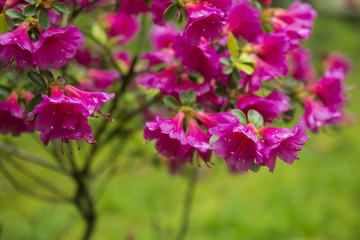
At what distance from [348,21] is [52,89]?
6248mm

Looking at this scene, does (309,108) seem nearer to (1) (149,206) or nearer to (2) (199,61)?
(2) (199,61)

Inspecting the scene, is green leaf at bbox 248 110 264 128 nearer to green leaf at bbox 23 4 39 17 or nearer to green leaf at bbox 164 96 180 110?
green leaf at bbox 164 96 180 110

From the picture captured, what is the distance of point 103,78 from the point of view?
1.21 m

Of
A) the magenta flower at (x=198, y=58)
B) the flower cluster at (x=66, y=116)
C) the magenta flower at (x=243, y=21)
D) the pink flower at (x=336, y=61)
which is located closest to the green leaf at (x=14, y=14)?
the flower cluster at (x=66, y=116)

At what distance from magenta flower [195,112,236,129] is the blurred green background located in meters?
0.94

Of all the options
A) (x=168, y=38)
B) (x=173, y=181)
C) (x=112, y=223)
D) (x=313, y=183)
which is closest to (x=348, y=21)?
(x=313, y=183)

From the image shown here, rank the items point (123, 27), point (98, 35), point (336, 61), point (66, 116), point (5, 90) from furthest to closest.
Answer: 1. point (336, 61)
2. point (123, 27)
3. point (98, 35)
4. point (5, 90)
5. point (66, 116)

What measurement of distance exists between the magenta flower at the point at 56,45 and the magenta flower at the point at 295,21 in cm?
41

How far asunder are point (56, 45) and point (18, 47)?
60mm

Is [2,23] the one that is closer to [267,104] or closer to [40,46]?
[40,46]

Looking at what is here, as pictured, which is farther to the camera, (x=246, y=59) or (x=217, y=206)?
(x=217, y=206)

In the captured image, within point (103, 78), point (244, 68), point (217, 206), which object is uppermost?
point (244, 68)

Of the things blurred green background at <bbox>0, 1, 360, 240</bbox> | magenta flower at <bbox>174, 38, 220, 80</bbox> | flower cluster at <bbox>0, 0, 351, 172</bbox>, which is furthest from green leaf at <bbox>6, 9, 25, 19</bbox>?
blurred green background at <bbox>0, 1, 360, 240</bbox>

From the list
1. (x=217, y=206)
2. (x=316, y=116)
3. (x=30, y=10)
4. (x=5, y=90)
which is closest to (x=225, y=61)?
(x=316, y=116)
